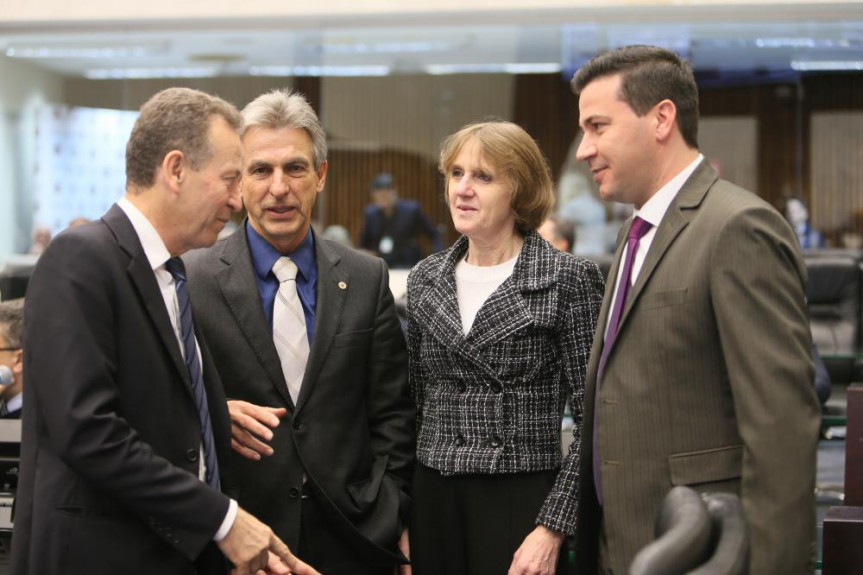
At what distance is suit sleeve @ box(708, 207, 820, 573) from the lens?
1.72 meters

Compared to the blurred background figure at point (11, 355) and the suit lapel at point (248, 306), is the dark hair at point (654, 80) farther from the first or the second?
the blurred background figure at point (11, 355)

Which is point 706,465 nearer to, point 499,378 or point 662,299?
point 662,299

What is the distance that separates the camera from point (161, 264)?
6.26 feet

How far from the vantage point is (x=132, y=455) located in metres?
1.73

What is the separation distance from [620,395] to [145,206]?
94cm

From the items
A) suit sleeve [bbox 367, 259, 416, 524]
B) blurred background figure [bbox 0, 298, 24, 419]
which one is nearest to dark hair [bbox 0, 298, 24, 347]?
blurred background figure [bbox 0, 298, 24, 419]

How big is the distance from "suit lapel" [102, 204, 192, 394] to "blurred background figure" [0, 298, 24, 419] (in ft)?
4.10

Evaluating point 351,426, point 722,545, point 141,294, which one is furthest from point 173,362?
point 722,545

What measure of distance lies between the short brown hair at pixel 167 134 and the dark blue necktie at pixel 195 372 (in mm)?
184

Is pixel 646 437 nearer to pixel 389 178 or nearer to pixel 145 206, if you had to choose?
pixel 145 206

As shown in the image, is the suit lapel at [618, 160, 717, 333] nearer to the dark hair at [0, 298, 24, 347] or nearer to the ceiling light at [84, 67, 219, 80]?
the dark hair at [0, 298, 24, 347]

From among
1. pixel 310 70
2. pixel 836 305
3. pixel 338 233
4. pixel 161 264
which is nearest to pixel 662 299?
pixel 161 264

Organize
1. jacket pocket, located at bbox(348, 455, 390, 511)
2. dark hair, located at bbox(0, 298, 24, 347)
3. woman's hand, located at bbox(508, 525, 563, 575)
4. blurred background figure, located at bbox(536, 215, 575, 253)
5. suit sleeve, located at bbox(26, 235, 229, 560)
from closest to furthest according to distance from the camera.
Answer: suit sleeve, located at bbox(26, 235, 229, 560) < woman's hand, located at bbox(508, 525, 563, 575) < jacket pocket, located at bbox(348, 455, 390, 511) < dark hair, located at bbox(0, 298, 24, 347) < blurred background figure, located at bbox(536, 215, 575, 253)

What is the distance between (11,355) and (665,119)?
7.24 ft
